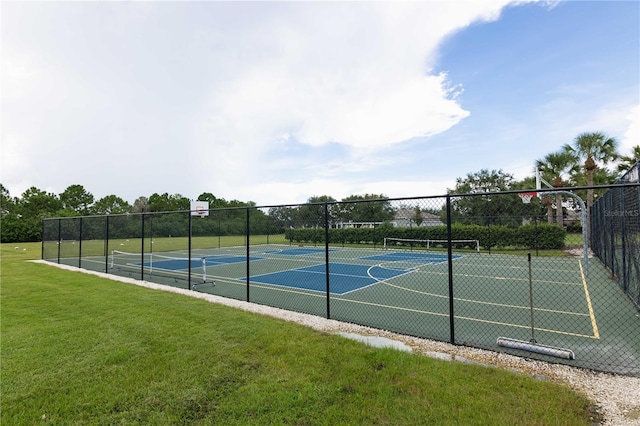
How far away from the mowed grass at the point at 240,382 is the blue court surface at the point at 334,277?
182 inches

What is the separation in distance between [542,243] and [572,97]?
8.41 metres

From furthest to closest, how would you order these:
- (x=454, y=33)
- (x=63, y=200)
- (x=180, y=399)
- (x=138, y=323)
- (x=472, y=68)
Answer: (x=63, y=200) → (x=472, y=68) → (x=454, y=33) → (x=138, y=323) → (x=180, y=399)

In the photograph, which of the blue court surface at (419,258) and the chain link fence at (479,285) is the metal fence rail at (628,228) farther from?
the blue court surface at (419,258)

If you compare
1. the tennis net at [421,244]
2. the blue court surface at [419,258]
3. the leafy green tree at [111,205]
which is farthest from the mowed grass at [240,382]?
the leafy green tree at [111,205]

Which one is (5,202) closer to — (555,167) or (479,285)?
(479,285)

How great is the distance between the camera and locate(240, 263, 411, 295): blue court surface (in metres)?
9.59

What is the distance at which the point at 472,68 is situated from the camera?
437 inches

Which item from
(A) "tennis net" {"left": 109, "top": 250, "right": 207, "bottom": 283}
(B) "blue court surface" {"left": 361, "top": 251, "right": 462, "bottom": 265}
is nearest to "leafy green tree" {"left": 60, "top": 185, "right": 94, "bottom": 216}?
(A) "tennis net" {"left": 109, "top": 250, "right": 207, "bottom": 283}

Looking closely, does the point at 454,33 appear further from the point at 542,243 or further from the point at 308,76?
the point at 542,243

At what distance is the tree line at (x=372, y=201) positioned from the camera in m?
16.5

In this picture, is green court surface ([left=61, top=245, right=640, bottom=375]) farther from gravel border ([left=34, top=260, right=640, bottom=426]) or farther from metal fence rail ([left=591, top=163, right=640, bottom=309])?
metal fence rail ([left=591, top=163, right=640, bottom=309])

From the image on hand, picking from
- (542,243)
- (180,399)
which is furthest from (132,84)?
(542,243)

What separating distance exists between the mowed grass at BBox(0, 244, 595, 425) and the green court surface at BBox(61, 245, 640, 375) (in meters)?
1.40

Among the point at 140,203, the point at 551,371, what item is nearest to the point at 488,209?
the point at 551,371
